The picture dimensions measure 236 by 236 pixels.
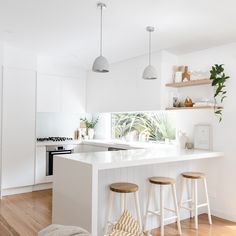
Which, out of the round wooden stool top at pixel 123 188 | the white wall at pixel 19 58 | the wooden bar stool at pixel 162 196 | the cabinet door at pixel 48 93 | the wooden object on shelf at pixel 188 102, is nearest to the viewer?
the round wooden stool top at pixel 123 188

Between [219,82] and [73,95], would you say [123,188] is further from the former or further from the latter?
[73,95]

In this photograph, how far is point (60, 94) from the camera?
5.80 metres

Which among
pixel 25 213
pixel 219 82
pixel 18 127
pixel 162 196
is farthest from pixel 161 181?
pixel 18 127

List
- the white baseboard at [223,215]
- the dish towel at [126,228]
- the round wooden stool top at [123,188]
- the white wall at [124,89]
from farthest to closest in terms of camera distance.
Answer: the white wall at [124,89] < the white baseboard at [223,215] < the round wooden stool top at [123,188] < the dish towel at [126,228]

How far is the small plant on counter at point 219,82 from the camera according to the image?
152 inches

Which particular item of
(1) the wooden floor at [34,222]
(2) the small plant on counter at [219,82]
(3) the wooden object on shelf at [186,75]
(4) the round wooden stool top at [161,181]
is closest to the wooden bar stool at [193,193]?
(1) the wooden floor at [34,222]

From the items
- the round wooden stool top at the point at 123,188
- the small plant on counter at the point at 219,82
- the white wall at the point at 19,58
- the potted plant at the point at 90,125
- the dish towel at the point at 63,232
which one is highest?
the white wall at the point at 19,58

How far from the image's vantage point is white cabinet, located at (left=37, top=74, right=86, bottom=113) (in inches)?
217

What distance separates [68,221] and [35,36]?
2690 millimetres

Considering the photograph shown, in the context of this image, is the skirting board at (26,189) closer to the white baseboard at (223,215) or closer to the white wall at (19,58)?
the white wall at (19,58)

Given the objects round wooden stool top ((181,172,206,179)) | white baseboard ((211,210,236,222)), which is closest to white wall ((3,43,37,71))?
round wooden stool top ((181,172,206,179))

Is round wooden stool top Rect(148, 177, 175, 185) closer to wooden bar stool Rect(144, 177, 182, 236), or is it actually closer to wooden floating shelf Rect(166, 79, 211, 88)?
wooden bar stool Rect(144, 177, 182, 236)

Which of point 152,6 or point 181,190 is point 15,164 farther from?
point 152,6

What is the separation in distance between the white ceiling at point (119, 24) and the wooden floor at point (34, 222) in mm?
2533
